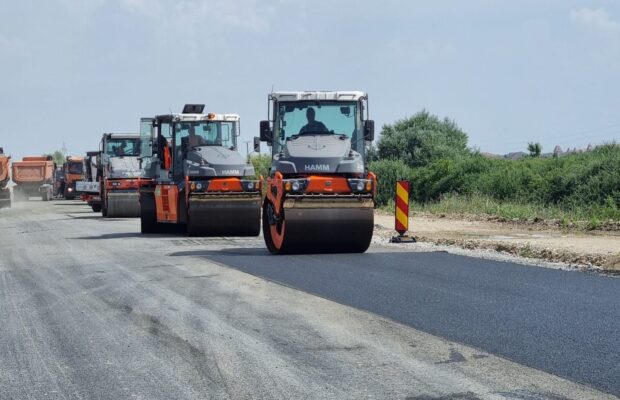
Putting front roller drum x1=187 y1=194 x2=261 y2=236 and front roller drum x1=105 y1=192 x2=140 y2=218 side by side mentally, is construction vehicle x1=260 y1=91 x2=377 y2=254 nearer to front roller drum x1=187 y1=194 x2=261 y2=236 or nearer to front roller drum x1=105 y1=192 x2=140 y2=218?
front roller drum x1=187 y1=194 x2=261 y2=236

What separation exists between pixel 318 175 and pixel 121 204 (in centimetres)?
1932

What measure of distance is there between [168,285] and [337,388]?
257 inches

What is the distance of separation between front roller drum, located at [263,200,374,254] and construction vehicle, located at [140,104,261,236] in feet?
17.7

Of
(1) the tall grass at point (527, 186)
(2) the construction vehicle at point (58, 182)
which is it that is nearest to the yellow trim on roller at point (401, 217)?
(1) the tall grass at point (527, 186)

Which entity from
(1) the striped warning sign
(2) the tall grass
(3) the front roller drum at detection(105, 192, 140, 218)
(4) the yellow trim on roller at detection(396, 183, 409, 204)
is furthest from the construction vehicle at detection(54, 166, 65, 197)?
(4) the yellow trim on roller at detection(396, 183, 409, 204)

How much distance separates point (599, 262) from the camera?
15.5 meters

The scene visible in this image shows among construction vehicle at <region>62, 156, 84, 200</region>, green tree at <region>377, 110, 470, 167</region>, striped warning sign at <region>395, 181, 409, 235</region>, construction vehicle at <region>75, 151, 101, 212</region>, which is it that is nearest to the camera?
striped warning sign at <region>395, 181, 409, 235</region>

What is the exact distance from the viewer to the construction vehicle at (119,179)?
3541 centimetres

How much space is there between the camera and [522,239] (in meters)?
21.4

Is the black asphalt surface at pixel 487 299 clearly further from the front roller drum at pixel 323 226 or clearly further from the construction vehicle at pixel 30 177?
the construction vehicle at pixel 30 177

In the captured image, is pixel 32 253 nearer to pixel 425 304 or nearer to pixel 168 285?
pixel 168 285

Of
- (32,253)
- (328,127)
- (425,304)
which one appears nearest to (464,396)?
(425,304)

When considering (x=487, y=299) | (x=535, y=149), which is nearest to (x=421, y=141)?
(x=535, y=149)

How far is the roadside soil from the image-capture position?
1630 cm
